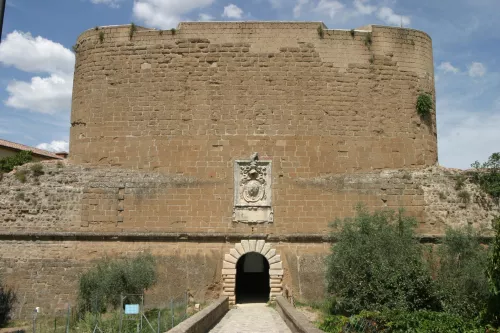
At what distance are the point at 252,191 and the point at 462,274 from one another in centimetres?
606

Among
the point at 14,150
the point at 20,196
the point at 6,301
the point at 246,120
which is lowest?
the point at 6,301

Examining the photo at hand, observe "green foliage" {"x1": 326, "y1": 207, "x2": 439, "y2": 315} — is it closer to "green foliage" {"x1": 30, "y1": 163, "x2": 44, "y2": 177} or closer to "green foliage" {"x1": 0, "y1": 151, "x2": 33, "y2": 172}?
"green foliage" {"x1": 30, "y1": 163, "x2": 44, "y2": 177}

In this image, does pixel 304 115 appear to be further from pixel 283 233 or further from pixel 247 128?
pixel 283 233

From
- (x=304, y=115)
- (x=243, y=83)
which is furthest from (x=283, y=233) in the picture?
(x=243, y=83)

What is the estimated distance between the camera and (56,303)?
14.0m

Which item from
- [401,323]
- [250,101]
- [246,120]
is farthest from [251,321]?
[250,101]

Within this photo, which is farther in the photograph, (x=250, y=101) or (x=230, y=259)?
(x=250, y=101)

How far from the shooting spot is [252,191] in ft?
48.7

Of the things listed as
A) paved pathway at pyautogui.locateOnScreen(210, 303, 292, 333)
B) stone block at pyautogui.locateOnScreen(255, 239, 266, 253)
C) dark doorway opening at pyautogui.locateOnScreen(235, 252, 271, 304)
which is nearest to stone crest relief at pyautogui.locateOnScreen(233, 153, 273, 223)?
stone block at pyautogui.locateOnScreen(255, 239, 266, 253)

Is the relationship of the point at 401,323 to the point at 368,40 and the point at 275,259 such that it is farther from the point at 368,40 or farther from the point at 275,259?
the point at 368,40

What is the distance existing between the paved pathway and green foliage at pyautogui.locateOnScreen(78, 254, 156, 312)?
2.30 metres

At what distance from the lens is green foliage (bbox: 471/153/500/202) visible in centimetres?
1513

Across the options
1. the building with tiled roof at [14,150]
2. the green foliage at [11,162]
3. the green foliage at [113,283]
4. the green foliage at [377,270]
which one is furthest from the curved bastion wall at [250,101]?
the building with tiled roof at [14,150]

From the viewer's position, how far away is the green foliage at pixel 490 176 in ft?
49.6
